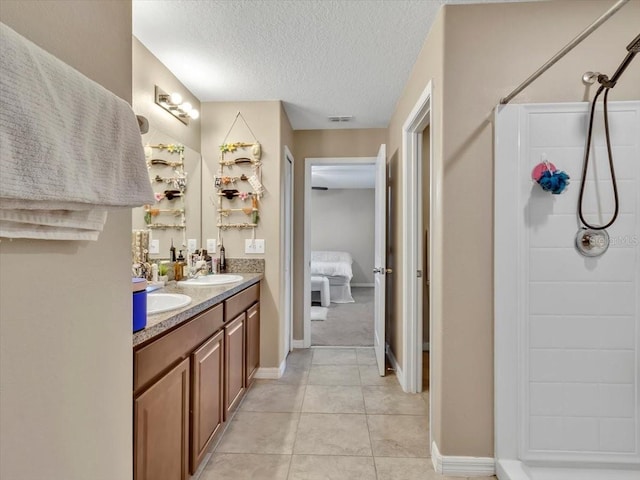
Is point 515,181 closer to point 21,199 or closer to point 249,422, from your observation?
point 21,199

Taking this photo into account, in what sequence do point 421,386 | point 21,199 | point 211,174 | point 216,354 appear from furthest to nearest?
point 211,174, point 421,386, point 216,354, point 21,199

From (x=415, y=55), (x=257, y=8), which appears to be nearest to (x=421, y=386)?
(x=415, y=55)

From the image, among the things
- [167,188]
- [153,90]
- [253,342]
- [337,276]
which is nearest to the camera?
[153,90]

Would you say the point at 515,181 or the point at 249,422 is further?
the point at 249,422

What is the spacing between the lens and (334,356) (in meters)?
3.39

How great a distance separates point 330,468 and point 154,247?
1.70 metres

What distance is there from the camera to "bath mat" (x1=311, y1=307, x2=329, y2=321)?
483 centimetres

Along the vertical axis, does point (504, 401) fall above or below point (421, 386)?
above

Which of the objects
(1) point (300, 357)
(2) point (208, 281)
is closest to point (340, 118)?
(2) point (208, 281)

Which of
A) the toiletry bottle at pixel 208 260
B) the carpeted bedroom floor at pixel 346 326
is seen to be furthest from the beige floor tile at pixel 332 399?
the toiletry bottle at pixel 208 260

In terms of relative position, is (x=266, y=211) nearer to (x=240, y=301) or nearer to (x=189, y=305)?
(x=240, y=301)

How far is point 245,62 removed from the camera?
2.25 meters

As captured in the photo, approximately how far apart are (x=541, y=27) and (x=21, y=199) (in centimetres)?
216

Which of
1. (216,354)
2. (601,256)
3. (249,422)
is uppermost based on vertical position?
(601,256)
